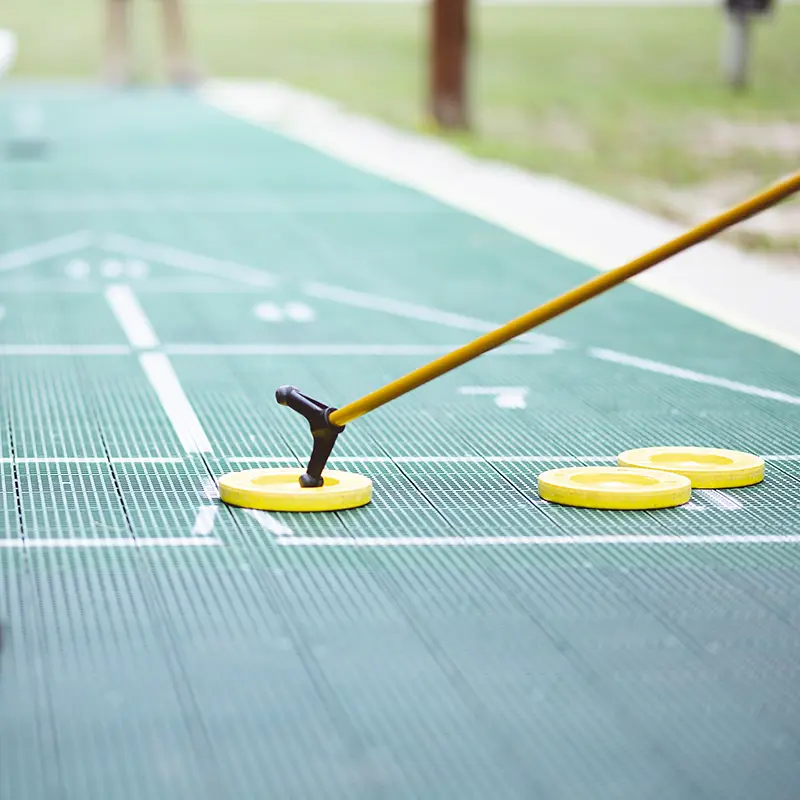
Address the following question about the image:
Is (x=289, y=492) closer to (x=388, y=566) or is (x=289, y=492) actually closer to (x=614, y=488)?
(x=388, y=566)

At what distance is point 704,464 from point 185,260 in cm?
612

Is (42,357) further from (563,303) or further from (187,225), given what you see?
(187,225)

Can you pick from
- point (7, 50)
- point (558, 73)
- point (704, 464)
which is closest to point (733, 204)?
point (704, 464)

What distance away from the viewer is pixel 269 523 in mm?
5262

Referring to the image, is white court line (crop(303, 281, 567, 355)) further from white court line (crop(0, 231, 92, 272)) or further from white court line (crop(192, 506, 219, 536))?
white court line (crop(192, 506, 219, 536))

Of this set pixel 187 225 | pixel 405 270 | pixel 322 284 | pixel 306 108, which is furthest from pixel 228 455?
pixel 306 108

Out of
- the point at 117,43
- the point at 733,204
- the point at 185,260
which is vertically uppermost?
the point at 185,260

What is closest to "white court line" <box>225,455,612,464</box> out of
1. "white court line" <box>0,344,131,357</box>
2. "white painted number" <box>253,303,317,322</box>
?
"white court line" <box>0,344,131,357</box>

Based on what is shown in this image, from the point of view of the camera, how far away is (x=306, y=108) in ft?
87.1

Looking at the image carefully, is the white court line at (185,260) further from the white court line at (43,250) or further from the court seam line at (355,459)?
the court seam line at (355,459)

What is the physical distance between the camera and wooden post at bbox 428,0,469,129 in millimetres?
22672

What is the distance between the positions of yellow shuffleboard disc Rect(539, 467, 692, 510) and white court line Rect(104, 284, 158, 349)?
3.30 meters

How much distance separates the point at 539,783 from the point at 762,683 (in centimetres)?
80

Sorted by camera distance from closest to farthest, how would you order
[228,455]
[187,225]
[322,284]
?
1. [228,455]
2. [322,284]
3. [187,225]
